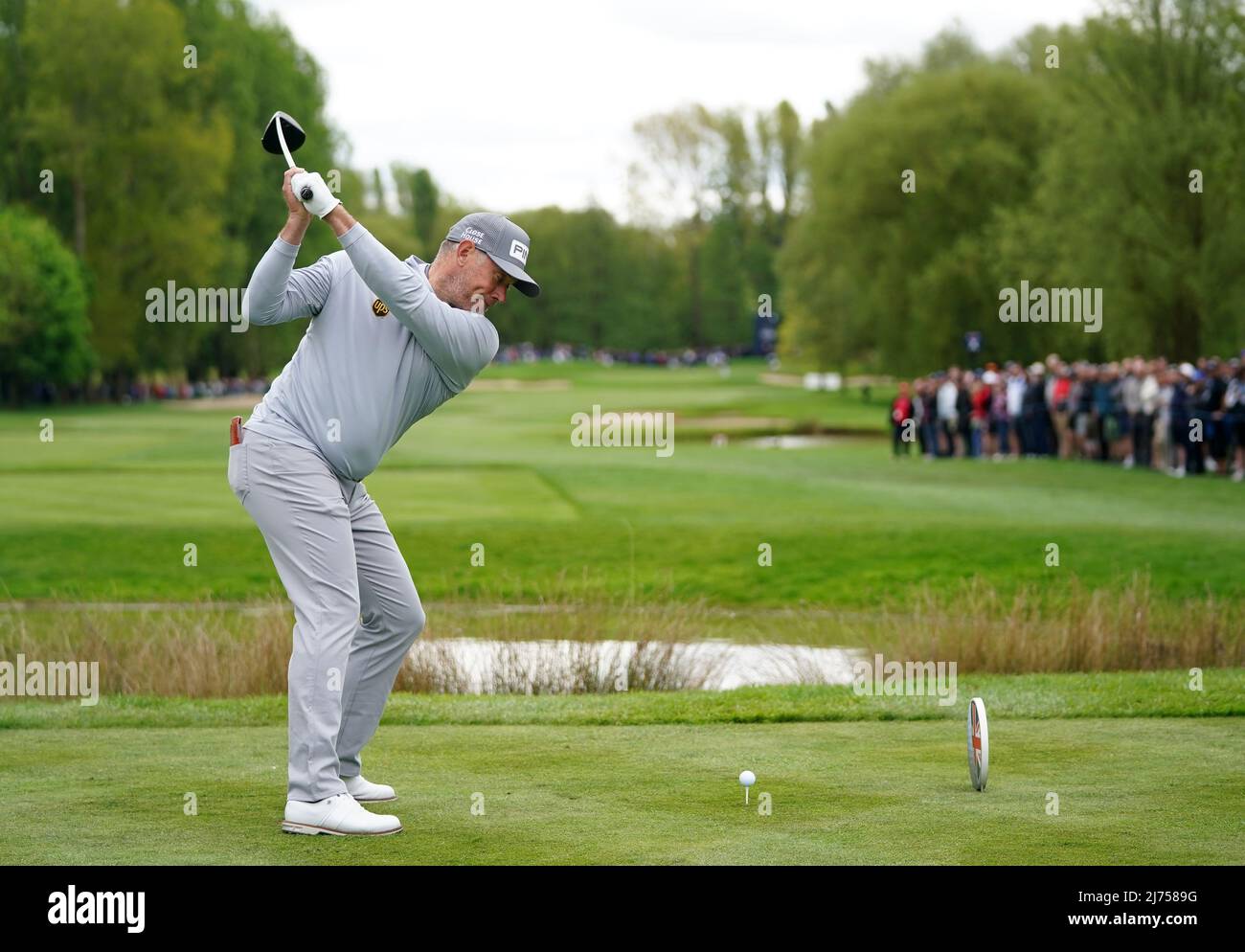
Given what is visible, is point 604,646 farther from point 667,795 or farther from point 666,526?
point 666,526

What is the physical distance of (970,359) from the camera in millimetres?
66500

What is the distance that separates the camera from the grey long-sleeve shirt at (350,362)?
6.53 m

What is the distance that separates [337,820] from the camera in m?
6.28

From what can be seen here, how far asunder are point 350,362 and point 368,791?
173 centimetres

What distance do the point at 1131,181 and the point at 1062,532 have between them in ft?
95.3

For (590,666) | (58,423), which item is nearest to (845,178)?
(58,423)

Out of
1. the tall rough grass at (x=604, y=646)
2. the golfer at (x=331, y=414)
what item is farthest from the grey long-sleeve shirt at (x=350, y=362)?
the tall rough grass at (x=604, y=646)

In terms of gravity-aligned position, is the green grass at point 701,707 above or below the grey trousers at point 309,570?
below

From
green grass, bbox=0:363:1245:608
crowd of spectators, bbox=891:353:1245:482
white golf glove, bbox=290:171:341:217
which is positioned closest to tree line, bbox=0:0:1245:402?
crowd of spectators, bbox=891:353:1245:482

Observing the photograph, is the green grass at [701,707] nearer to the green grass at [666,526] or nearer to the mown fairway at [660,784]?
the mown fairway at [660,784]

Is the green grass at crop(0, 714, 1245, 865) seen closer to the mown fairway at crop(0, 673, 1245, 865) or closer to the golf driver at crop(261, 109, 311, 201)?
the mown fairway at crop(0, 673, 1245, 865)

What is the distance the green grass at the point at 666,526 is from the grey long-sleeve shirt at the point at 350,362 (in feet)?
22.8

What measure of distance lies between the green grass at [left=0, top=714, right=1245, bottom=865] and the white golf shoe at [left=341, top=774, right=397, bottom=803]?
0.09m
